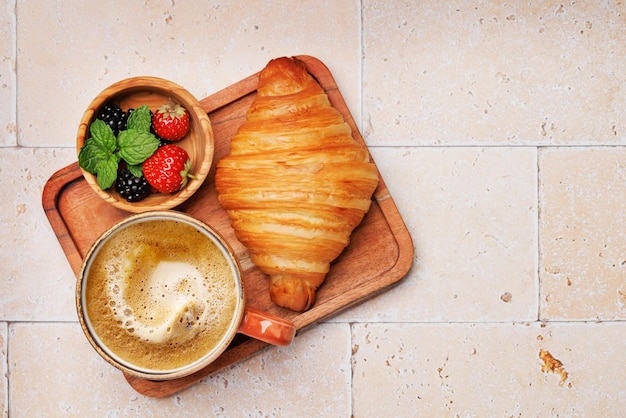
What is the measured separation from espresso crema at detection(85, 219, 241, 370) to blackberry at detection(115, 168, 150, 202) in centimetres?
11

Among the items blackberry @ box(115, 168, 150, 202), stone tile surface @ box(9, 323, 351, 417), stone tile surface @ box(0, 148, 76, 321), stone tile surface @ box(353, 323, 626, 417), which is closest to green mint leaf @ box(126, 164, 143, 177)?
blackberry @ box(115, 168, 150, 202)

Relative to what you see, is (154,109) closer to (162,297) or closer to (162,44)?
(162,44)

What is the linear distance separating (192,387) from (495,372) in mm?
625

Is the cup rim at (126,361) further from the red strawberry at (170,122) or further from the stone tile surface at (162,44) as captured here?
the stone tile surface at (162,44)

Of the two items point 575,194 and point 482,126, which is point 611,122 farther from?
A: point 482,126

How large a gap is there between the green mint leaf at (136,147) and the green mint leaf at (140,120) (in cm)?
2

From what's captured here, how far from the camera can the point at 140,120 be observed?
50.2 inches

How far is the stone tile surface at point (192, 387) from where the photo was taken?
4.72 ft

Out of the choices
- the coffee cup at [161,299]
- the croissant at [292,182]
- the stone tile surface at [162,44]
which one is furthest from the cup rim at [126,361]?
the stone tile surface at [162,44]

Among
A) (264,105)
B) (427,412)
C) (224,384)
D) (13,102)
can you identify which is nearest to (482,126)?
(264,105)

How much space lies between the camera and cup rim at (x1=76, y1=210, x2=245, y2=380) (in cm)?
117

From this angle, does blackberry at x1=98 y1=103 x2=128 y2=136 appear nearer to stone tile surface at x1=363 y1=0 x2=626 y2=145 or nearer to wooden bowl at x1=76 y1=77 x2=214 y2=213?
wooden bowl at x1=76 y1=77 x2=214 y2=213

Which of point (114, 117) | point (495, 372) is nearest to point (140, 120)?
point (114, 117)

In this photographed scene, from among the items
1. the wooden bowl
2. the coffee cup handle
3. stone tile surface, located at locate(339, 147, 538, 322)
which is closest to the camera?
the coffee cup handle
